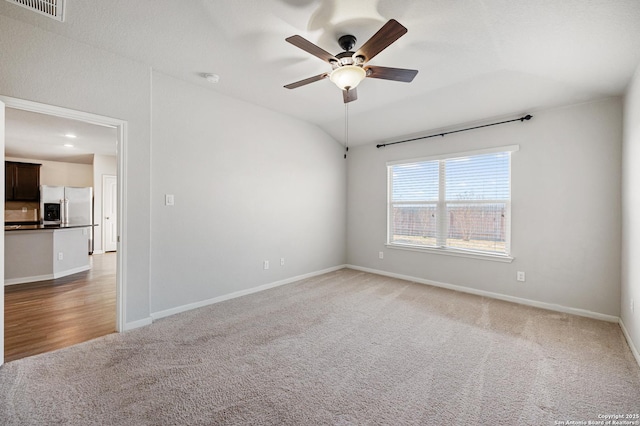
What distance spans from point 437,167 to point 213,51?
3.61 metres

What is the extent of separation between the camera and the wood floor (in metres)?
2.64

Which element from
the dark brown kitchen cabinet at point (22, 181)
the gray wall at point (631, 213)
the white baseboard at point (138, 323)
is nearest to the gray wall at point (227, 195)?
the white baseboard at point (138, 323)

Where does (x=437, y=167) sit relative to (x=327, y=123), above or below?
below

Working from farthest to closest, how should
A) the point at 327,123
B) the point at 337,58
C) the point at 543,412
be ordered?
the point at 327,123
the point at 337,58
the point at 543,412

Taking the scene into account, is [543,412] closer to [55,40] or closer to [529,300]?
[529,300]

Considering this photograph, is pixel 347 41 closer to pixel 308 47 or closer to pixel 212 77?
pixel 308 47

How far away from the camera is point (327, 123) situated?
5.03m

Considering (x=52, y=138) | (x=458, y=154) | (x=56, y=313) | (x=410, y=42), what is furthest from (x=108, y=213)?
(x=458, y=154)

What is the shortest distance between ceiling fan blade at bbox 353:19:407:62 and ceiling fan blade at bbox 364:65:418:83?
6.8 inches

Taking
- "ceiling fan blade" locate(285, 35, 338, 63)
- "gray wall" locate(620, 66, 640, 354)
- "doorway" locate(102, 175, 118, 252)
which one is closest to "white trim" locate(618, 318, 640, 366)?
"gray wall" locate(620, 66, 640, 354)

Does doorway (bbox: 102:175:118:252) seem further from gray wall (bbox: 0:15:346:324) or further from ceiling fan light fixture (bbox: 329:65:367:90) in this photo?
ceiling fan light fixture (bbox: 329:65:367:90)

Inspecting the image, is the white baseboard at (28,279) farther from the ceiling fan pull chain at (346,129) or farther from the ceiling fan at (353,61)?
the ceiling fan pull chain at (346,129)

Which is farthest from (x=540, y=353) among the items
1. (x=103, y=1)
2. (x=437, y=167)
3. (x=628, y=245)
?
(x=103, y=1)

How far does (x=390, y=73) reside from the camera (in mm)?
2430
